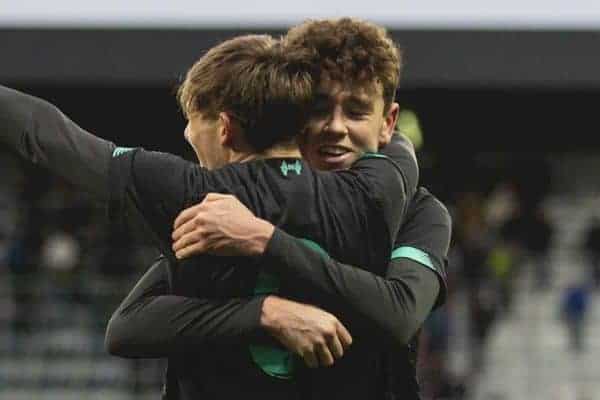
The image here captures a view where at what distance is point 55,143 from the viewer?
284 cm

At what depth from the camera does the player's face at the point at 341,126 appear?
302 cm

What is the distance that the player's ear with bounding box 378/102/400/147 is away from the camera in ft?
10.4

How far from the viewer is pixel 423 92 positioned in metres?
11.6

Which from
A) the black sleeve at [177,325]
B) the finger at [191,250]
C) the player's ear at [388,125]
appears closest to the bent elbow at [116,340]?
the black sleeve at [177,325]

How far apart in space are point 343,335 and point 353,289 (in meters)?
0.09

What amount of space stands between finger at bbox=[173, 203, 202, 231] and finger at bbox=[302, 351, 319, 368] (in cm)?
33

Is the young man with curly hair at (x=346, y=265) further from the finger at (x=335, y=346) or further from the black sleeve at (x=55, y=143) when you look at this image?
the black sleeve at (x=55, y=143)

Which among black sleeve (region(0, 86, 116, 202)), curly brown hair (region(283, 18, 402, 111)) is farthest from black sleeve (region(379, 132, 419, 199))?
black sleeve (region(0, 86, 116, 202))

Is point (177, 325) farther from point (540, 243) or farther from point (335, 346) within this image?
point (540, 243)

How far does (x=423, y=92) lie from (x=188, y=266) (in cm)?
881

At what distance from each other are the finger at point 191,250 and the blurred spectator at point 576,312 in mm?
8537

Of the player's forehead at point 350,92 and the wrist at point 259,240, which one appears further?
the player's forehead at point 350,92

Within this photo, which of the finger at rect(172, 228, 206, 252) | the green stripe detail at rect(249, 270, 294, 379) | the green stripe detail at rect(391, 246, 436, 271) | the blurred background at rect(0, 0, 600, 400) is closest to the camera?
the finger at rect(172, 228, 206, 252)

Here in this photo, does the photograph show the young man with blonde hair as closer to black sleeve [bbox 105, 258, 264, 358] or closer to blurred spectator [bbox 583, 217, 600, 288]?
black sleeve [bbox 105, 258, 264, 358]
